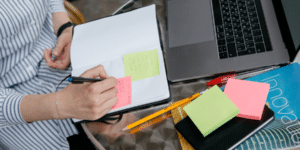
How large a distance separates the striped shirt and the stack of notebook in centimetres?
51

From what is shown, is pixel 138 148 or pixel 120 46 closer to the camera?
pixel 138 148

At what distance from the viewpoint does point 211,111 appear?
50cm

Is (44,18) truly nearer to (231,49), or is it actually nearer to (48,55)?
(48,55)

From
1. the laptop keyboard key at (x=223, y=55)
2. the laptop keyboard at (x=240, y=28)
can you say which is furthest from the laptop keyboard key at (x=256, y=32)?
the laptop keyboard key at (x=223, y=55)

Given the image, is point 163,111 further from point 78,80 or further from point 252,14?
point 252,14

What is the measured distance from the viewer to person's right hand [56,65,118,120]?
0.58 metres

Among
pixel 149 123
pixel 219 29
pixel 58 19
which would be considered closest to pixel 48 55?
pixel 58 19

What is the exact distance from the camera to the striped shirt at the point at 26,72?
2.46ft

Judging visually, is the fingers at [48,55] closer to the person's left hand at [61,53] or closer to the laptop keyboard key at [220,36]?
the person's left hand at [61,53]

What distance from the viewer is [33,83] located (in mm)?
824

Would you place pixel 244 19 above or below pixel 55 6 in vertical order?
below

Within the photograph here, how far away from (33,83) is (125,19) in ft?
1.46

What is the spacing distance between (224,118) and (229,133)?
4cm

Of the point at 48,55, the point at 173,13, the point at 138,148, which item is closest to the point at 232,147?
the point at 138,148
